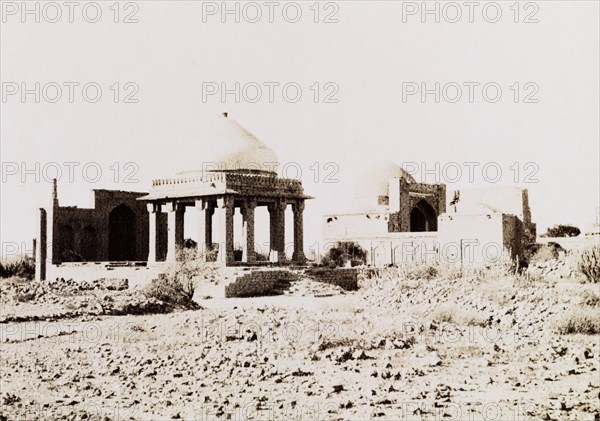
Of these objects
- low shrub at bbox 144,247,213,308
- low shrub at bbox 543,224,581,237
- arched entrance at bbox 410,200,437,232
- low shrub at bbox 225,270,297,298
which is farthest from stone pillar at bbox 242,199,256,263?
low shrub at bbox 543,224,581,237

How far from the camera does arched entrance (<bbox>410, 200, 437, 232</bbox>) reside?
40.8 metres

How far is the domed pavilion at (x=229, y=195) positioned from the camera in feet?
87.8

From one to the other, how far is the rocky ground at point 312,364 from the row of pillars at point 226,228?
31.8 ft

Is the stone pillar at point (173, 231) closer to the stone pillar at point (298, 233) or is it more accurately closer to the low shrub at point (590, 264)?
the stone pillar at point (298, 233)

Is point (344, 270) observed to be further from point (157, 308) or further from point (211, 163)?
point (157, 308)

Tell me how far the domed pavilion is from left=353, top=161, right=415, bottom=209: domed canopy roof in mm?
11895

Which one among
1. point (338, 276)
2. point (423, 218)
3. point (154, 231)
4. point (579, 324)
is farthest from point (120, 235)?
point (579, 324)

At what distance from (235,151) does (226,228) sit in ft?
10.5

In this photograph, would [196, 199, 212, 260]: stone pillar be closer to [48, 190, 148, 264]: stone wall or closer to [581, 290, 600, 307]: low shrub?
[48, 190, 148, 264]: stone wall

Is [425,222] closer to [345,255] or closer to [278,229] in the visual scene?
[345,255]

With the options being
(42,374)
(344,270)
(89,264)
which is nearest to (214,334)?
(42,374)

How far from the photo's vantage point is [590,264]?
20.8 metres

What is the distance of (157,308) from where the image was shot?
18.8m

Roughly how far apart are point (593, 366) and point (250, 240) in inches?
719
